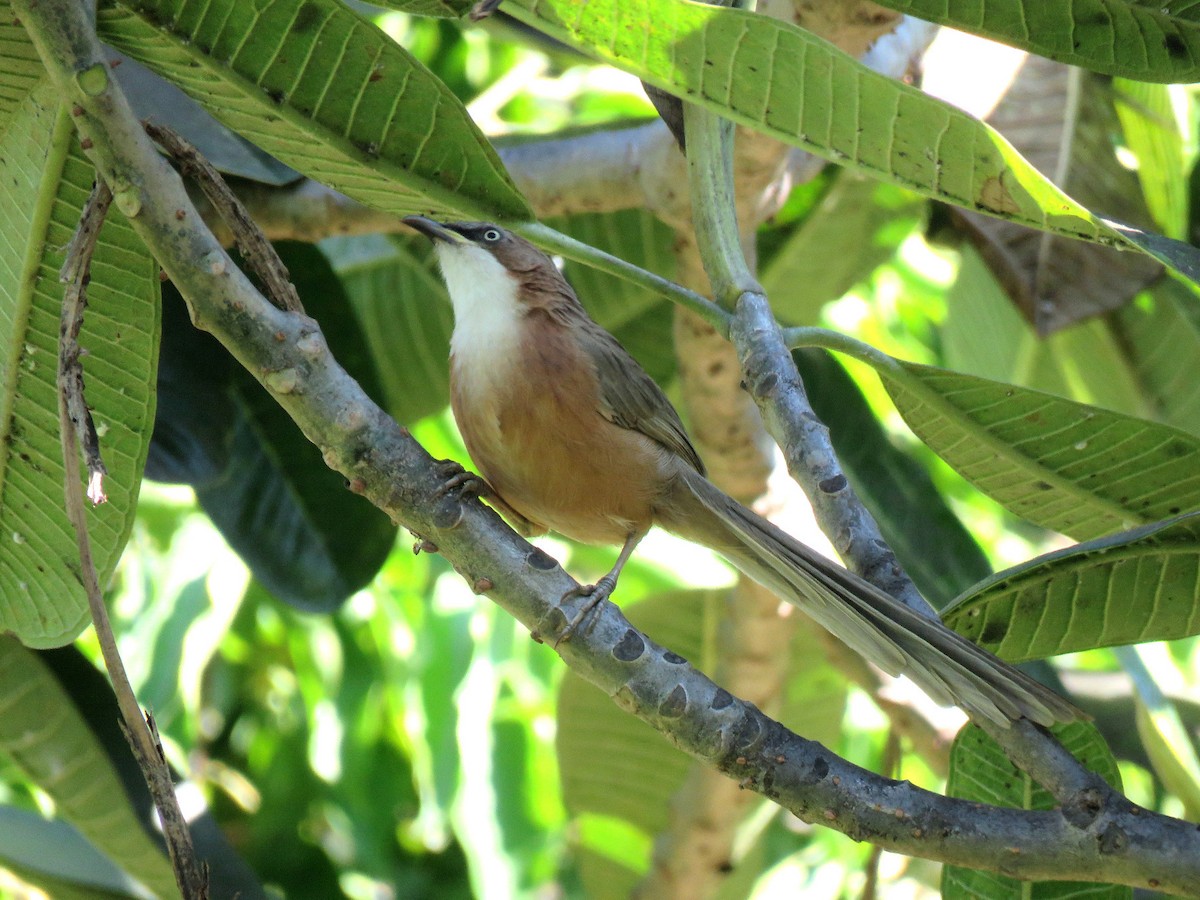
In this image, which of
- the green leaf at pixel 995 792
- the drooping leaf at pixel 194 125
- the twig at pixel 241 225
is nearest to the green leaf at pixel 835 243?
the drooping leaf at pixel 194 125

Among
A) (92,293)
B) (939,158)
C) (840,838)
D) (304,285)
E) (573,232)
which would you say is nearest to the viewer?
(939,158)

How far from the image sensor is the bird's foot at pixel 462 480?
6.30 ft

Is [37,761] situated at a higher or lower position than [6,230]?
lower

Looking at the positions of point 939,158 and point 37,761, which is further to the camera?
point 37,761

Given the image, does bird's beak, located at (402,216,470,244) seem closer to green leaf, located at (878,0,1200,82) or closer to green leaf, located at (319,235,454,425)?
green leaf, located at (319,235,454,425)

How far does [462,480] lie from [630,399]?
569mm

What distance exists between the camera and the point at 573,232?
4.21 meters

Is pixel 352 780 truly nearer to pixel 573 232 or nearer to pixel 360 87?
pixel 573 232

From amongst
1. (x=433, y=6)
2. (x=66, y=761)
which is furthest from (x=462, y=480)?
(x=66, y=761)

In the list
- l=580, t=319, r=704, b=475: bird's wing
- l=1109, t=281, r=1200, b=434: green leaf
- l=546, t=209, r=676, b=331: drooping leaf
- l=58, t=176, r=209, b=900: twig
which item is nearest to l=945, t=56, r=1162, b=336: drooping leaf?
l=1109, t=281, r=1200, b=434: green leaf

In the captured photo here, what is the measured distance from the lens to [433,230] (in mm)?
3057

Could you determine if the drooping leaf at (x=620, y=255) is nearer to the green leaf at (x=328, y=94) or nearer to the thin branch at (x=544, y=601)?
the green leaf at (x=328, y=94)

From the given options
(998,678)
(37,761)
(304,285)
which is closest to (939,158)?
(998,678)

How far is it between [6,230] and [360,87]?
0.69 m
